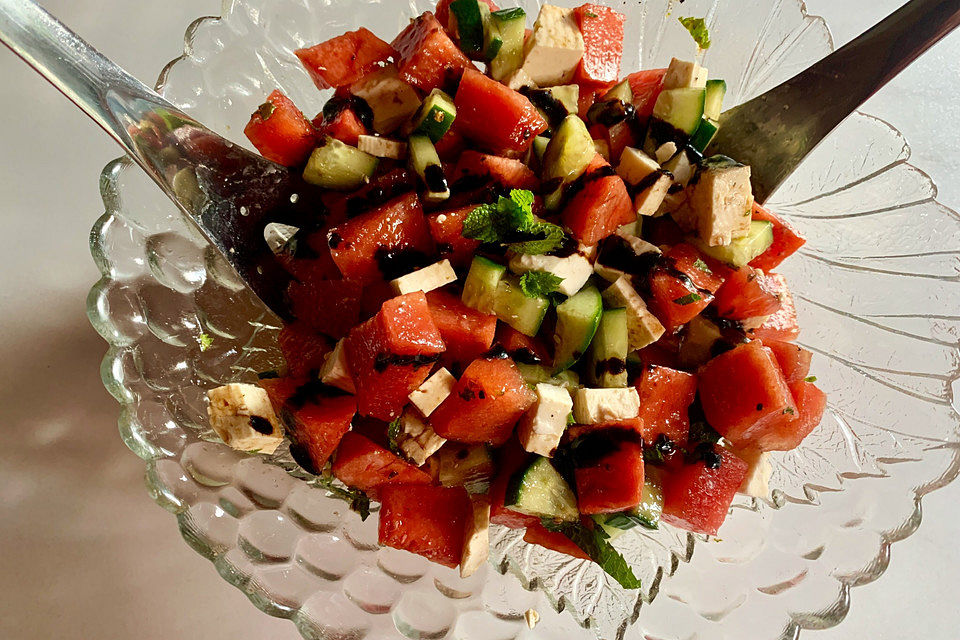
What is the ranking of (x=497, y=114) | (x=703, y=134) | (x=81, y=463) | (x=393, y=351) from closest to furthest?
(x=393, y=351) → (x=497, y=114) → (x=703, y=134) → (x=81, y=463)

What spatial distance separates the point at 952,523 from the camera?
218cm

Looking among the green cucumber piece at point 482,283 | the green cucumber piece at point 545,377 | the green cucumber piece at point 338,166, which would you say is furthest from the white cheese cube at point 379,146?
the green cucumber piece at point 545,377

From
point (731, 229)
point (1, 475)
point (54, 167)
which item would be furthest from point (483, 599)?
point (54, 167)

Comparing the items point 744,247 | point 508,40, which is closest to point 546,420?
point 744,247

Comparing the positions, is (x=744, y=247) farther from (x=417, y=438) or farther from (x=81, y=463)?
(x=81, y=463)

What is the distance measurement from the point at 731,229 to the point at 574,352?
469 mm

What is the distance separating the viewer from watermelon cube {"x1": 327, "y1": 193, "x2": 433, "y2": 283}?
1.60 meters

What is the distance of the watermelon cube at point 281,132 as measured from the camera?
1.74 meters

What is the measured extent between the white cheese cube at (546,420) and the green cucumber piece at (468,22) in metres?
0.87

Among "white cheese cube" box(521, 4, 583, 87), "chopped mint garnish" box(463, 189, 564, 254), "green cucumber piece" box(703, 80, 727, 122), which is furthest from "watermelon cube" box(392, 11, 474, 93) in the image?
"green cucumber piece" box(703, 80, 727, 122)

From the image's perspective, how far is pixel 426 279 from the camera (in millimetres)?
1563

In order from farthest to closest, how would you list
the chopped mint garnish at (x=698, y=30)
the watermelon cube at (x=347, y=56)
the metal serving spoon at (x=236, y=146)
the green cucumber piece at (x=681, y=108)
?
the chopped mint garnish at (x=698, y=30) < the watermelon cube at (x=347, y=56) < the green cucumber piece at (x=681, y=108) < the metal serving spoon at (x=236, y=146)

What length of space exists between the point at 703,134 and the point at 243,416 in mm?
1284

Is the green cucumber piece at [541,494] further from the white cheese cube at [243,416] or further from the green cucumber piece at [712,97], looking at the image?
the green cucumber piece at [712,97]
